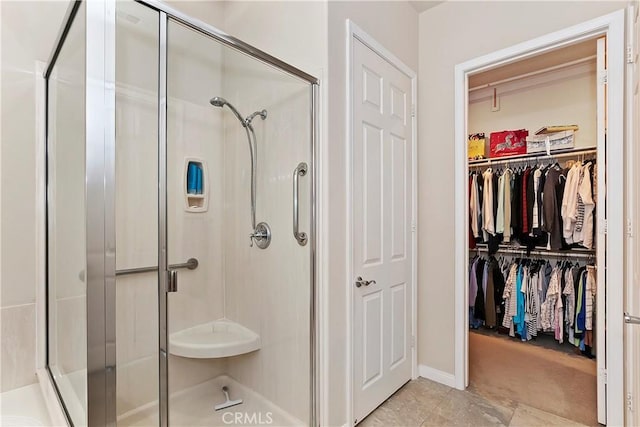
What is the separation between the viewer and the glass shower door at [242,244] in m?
1.77

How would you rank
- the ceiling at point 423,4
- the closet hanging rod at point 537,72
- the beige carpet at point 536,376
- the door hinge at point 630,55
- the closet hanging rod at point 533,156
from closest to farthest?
the door hinge at point 630,55 → the beige carpet at point 536,376 → the ceiling at point 423,4 → the closet hanging rod at point 533,156 → the closet hanging rod at point 537,72

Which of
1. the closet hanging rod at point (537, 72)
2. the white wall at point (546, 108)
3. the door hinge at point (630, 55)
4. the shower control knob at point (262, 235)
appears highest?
the closet hanging rod at point (537, 72)

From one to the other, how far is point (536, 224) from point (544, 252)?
45 cm

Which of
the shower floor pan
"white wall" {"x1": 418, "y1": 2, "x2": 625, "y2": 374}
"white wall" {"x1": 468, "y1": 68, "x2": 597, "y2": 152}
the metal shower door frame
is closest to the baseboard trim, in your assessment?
"white wall" {"x1": 418, "y1": 2, "x2": 625, "y2": 374}

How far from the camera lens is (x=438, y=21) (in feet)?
7.96

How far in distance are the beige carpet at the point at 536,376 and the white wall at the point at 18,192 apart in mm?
2720

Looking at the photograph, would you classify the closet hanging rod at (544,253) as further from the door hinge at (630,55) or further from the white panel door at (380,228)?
the door hinge at (630,55)

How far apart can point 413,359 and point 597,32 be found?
2.37 meters

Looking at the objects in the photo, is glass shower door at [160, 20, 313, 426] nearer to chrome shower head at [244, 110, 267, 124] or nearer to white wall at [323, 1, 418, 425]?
chrome shower head at [244, 110, 267, 124]

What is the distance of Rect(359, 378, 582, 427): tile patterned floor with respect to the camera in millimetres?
1900

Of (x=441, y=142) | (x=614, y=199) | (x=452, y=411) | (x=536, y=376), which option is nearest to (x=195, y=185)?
(x=441, y=142)

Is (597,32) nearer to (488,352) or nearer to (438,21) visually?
(438,21)

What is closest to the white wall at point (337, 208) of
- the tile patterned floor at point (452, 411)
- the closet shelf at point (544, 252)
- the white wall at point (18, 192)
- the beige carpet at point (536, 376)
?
the tile patterned floor at point (452, 411)

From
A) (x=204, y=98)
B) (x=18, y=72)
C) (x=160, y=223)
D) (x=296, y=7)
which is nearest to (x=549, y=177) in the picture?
(x=296, y=7)
